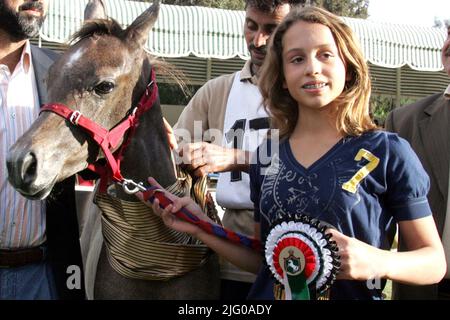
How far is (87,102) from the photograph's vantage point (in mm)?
2555

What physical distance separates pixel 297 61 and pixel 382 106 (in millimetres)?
16323

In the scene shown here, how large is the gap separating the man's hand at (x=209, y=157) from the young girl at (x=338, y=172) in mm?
348

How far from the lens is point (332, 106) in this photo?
214cm

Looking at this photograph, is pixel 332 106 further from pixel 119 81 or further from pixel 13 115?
pixel 13 115

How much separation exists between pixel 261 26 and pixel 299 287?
1.81 m

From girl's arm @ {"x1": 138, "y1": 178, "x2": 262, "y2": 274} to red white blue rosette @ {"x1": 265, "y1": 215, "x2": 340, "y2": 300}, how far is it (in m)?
0.29

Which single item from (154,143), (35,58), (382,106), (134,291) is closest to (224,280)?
(134,291)

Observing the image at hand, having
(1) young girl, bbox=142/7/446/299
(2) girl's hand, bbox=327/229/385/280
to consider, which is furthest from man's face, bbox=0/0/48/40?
(2) girl's hand, bbox=327/229/385/280

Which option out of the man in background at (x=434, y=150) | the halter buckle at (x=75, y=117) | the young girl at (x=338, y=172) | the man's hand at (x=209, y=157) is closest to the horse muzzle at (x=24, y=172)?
the halter buckle at (x=75, y=117)

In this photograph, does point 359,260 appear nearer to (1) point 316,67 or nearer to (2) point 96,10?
(1) point 316,67

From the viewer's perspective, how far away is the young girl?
1.87 metres

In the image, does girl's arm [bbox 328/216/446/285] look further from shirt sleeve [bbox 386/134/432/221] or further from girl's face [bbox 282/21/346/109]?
girl's face [bbox 282/21/346/109]

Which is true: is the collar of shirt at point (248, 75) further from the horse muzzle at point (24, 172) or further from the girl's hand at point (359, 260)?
the girl's hand at point (359, 260)
